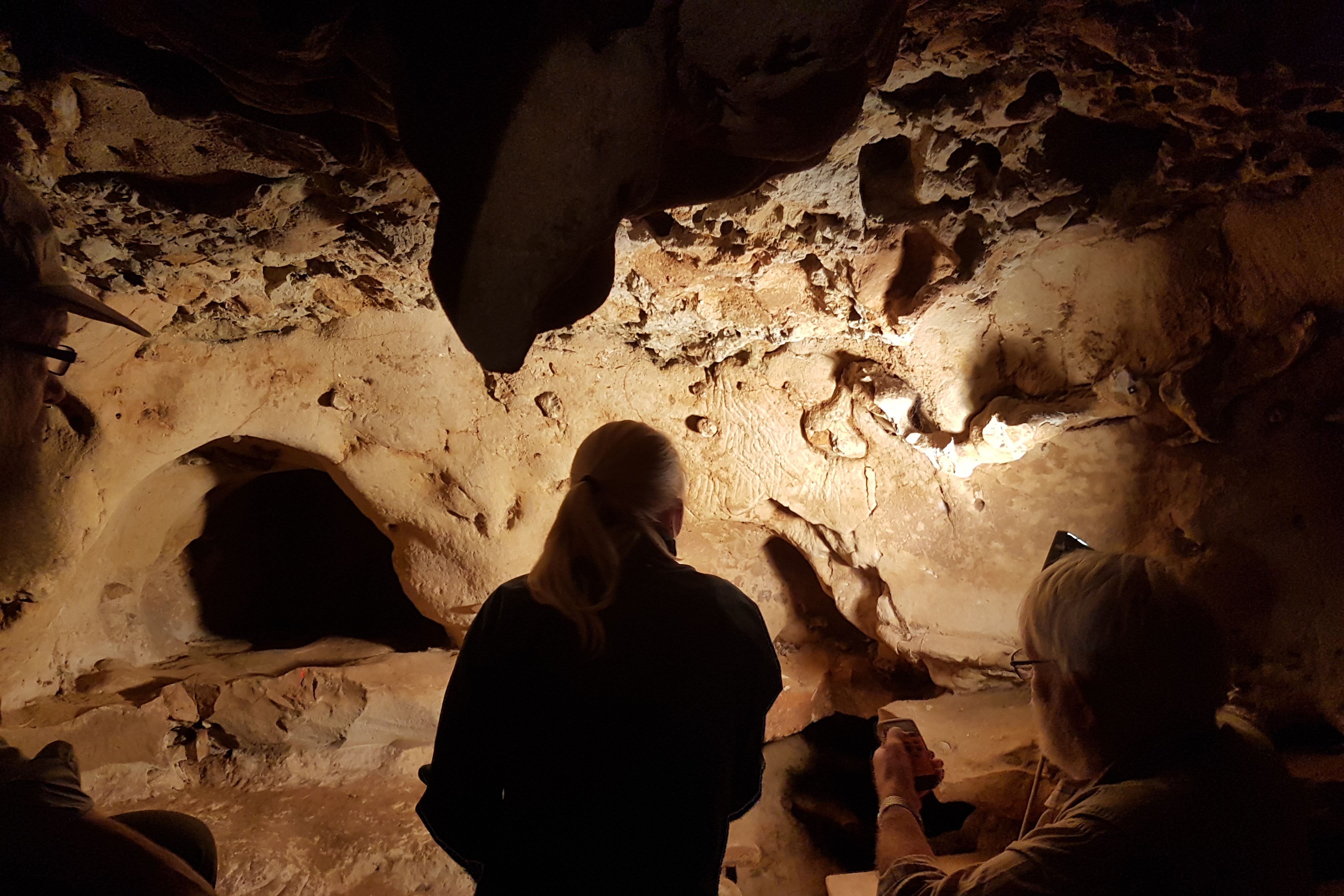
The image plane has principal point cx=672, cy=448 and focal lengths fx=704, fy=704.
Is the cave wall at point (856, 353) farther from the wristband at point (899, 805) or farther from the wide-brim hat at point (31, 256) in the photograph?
the wristband at point (899, 805)

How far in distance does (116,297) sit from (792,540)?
299 cm

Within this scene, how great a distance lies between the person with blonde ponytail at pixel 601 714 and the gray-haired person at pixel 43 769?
54cm

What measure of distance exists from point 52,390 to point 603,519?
3.95 feet

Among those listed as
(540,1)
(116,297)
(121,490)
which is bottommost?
(121,490)

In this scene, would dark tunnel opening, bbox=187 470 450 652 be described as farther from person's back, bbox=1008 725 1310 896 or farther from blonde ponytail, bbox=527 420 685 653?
person's back, bbox=1008 725 1310 896

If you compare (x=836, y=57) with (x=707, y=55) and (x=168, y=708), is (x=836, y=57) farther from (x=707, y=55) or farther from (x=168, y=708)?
(x=168, y=708)

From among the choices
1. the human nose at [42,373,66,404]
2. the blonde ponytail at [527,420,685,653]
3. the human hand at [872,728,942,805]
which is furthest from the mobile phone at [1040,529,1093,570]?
the human nose at [42,373,66,404]

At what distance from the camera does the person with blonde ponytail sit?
1.29 m

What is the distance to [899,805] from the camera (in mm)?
1773

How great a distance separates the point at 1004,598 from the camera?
3.18 meters

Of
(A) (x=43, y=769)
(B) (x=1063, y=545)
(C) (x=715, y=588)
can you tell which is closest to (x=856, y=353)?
(B) (x=1063, y=545)

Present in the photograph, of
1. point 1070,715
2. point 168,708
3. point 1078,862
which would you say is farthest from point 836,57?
point 168,708

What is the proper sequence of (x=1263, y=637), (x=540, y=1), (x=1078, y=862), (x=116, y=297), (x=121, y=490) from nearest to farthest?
(x=540, y=1) < (x=1078, y=862) < (x=116, y=297) < (x=1263, y=637) < (x=121, y=490)

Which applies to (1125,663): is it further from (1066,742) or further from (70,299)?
(70,299)
